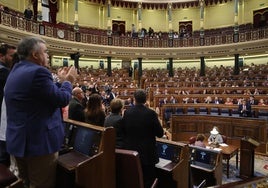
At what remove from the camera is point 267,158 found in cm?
649

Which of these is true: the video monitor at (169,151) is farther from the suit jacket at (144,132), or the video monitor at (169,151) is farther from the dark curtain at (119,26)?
the dark curtain at (119,26)

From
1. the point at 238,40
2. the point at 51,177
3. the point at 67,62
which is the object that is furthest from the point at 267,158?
the point at 67,62

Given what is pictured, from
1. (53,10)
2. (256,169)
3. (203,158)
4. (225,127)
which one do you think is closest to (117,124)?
(203,158)

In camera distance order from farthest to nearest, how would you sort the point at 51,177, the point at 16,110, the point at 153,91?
the point at 153,91 → the point at 51,177 → the point at 16,110

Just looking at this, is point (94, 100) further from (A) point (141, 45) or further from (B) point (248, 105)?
(A) point (141, 45)

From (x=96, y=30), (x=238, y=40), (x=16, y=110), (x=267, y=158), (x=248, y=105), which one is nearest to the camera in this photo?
(x=16, y=110)

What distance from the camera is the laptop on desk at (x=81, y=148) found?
176cm

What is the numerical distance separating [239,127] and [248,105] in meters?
1.22

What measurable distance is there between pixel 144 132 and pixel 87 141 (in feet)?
2.00

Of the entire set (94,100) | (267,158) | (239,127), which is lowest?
(267,158)

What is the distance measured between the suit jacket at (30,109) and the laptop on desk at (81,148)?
0.27 m

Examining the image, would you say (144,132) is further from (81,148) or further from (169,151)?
(81,148)

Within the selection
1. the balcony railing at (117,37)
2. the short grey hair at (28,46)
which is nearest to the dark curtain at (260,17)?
the balcony railing at (117,37)

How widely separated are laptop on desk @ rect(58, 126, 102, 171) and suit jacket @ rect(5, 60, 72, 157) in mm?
275
